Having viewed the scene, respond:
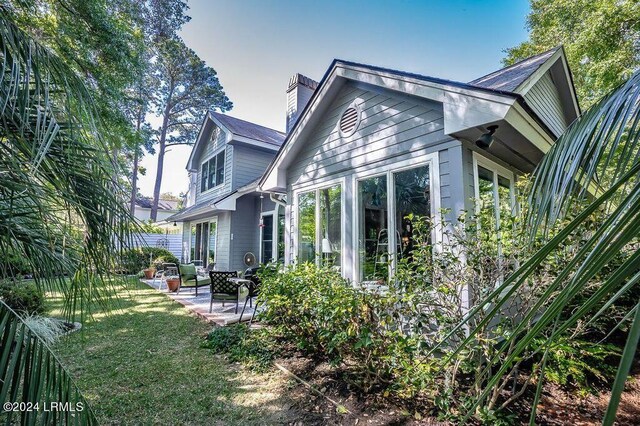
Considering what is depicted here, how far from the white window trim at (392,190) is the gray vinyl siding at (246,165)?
25.0ft

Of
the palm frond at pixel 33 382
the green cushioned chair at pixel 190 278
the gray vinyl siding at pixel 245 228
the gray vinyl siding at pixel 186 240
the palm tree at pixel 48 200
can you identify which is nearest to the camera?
the palm frond at pixel 33 382

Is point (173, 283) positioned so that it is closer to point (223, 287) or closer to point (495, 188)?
point (223, 287)

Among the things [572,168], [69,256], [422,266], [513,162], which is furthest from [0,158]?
[513,162]

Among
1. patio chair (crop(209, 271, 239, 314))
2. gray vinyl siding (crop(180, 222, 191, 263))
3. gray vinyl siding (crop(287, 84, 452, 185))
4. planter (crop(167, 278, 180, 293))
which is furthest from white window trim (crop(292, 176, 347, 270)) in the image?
gray vinyl siding (crop(180, 222, 191, 263))

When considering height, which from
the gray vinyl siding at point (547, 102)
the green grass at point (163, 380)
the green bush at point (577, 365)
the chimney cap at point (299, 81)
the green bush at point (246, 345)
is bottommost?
the green grass at point (163, 380)

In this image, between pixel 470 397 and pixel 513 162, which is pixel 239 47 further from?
pixel 470 397

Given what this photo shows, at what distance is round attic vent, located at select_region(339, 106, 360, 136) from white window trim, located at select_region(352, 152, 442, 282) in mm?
902

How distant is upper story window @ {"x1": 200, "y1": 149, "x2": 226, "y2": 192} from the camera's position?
1295cm

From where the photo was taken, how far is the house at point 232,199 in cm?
1090

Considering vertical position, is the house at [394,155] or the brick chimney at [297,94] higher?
the brick chimney at [297,94]

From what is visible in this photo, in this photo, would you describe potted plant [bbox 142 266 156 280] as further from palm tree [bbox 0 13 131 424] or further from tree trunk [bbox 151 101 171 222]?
palm tree [bbox 0 13 131 424]

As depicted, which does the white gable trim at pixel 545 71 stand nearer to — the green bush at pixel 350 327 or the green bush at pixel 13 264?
the green bush at pixel 350 327

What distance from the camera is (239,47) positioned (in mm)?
9633

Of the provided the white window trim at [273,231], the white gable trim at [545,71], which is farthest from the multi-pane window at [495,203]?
the white window trim at [273,231]
